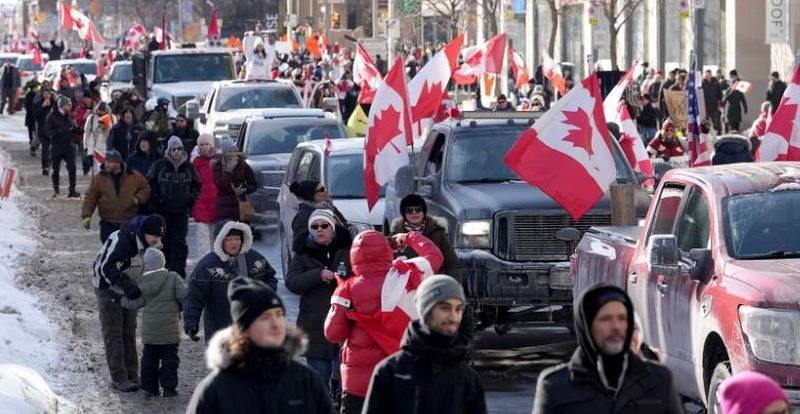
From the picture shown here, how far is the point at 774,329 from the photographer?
9211 millimetres

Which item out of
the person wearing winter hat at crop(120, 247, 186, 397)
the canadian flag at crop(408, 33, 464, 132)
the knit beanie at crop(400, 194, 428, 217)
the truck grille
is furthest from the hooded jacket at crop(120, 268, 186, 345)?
the canadian flag at crop(408, 33, 464, 132)

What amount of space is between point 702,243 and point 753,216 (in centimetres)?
35

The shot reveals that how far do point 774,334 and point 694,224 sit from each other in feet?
5.24

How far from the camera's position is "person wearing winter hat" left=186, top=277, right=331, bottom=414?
6102mm

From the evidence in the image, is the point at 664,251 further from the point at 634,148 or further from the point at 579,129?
the point at 634,148

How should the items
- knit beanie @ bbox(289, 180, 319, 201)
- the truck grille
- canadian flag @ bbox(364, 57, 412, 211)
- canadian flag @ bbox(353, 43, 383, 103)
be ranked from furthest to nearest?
canadian flag @ bbox(353, 43, 383, 103) < canadian flag @ bbox(364, 57, 412, 211) < the truck grille < knit beanie @ bbox(289, 180, 319, 201)

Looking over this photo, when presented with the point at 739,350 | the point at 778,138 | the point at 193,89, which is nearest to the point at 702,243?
the point at 739,350

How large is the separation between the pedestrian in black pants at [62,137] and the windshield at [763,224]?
66.7ft

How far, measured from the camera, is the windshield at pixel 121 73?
50156 millimetres

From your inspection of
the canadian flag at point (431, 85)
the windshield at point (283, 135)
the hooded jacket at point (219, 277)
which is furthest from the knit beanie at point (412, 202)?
the windshield at point (283, 135)

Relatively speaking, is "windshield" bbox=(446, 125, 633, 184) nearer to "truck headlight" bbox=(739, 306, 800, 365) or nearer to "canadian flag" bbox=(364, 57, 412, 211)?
"canadian flag" bbox=(364, 57, 412, 211)

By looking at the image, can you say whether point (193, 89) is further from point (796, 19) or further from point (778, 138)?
point (778, 138)

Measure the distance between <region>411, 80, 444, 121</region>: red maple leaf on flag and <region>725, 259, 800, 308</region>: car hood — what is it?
Answer: 959cm

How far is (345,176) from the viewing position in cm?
1952
